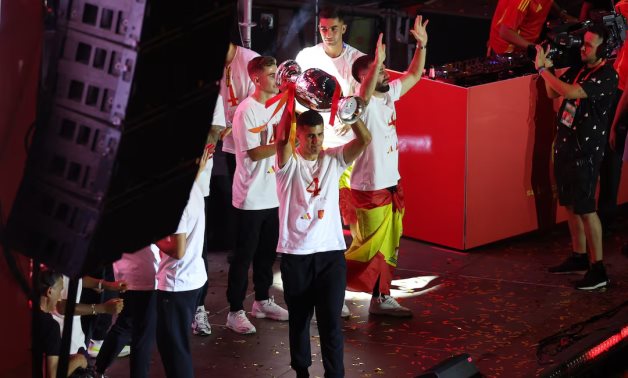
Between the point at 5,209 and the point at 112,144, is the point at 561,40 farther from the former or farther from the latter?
the point at 112,144

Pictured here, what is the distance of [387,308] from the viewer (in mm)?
7332

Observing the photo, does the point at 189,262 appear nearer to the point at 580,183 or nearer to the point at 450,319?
the point at 450,319

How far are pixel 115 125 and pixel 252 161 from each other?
12.1 ft

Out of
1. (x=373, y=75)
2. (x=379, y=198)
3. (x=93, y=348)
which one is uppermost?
(x=373, y=75)

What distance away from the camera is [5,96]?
4.01 m

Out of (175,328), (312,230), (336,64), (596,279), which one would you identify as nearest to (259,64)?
(336,64)

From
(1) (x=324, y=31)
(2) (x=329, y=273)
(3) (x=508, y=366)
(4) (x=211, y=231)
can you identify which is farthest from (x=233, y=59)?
(3) (x=508, y=366)

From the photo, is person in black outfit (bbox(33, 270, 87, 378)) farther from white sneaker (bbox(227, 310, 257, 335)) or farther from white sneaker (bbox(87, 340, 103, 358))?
white sneaker (bbox(227, 310, 257, 335))

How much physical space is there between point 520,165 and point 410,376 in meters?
3.40

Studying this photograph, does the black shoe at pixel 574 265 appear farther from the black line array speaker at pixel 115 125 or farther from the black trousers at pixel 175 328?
the black line array speaker at pixel 115 125

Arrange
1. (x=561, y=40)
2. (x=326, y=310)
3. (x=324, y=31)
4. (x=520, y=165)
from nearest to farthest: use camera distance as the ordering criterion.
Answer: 1. (x=326, y=310)
2. (x=324, y=31)
3. (x=561, y=40)
4. (x=520, y=165)

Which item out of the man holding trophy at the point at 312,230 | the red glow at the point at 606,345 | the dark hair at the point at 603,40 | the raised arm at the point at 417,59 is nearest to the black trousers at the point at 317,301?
the man holding trophy at the point at 312,230

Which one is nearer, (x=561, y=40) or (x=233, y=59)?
(x=233, y=59)

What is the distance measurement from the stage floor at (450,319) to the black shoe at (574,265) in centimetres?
9
